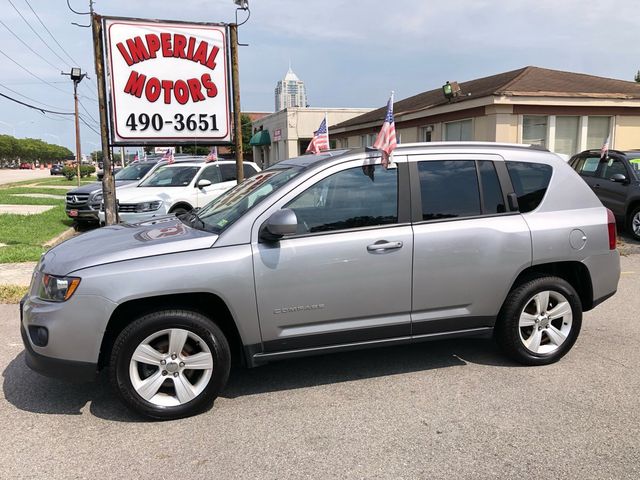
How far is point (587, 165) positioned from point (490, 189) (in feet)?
30.6

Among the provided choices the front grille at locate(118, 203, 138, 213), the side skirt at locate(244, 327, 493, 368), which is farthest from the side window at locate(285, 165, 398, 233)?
the front grille at locate(118, 203, 138, 213)

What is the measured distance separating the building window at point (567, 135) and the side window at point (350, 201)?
13.8 metres

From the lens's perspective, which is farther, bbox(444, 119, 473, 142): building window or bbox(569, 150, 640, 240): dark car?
bbox(444, 119, 473, 142): building window

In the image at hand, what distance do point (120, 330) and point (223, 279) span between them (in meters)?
0.79

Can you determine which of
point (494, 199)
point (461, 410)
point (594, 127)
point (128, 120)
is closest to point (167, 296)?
point (461, 410)

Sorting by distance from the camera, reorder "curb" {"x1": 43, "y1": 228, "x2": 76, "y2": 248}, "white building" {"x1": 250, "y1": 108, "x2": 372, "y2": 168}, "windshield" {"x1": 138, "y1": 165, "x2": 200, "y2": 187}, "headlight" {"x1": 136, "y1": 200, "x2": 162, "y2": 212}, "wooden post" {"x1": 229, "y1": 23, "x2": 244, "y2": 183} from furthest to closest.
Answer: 1. "white building" {"x1": 250, "y1": 108, "x2": 372, "y2": 168}
2. "windshield" {"x1": 138, "y1": 165, "x2": 200, "y2": 187}
3. "headlight" {"x1": 136, "y1": 200, "x2": 162, "y2": 212}
4. "curb" {"x1": 43, "y1": 228, "x2": 76, "y2": 248}
5. "wooden post" {"x1": 229, "y1": 23, "x2": 244, "y2": 183}

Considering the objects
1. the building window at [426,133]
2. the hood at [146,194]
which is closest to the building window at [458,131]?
the building window at [426,133]

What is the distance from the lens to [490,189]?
429 cm

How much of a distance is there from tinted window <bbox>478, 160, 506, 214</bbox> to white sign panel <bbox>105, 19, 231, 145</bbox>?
16.5ft

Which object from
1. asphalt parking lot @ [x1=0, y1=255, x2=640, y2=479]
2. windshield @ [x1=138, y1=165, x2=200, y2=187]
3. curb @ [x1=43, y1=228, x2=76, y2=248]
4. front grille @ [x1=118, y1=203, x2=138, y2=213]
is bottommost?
asphalt parking lot @ [x1=0, y1=255, x2=640, y2=479]

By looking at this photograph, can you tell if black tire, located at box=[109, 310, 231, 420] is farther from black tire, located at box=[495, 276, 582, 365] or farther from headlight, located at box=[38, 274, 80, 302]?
black tire, located at box=[495, 276, 582, 365]

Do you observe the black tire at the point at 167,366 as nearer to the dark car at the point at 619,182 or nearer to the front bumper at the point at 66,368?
the front bumper at the point at 66,368

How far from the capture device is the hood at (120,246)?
3.52m

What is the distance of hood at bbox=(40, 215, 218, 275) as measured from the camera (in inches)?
138
